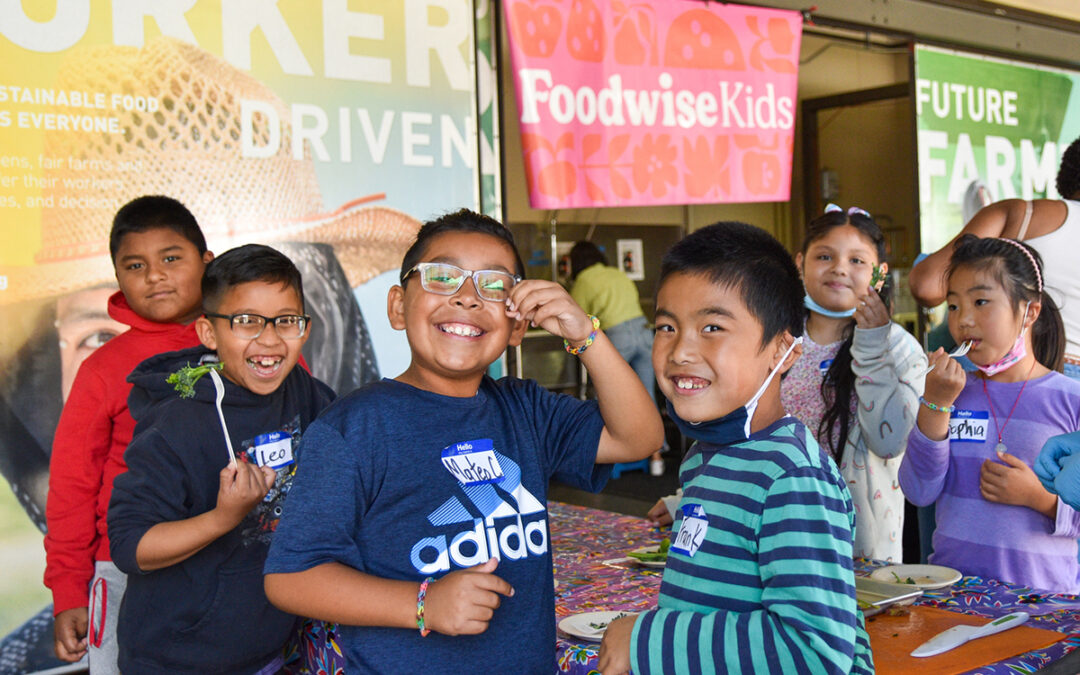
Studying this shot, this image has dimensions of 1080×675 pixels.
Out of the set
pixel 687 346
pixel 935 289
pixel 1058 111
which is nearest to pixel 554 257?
pixel 1058 111

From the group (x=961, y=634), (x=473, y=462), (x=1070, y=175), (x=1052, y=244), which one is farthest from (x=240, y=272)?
(x=1070, y=175)

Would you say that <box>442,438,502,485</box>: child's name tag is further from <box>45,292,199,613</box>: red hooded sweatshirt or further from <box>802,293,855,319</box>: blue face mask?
<box>802,293,855,319</box>: blue face mask

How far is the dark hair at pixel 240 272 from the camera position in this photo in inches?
74.1

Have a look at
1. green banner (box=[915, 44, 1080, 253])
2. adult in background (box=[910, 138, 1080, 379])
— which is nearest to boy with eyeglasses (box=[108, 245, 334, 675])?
adult in background (box=[910, 138, 1080, 379])

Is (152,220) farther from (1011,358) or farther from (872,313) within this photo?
(1011,358)

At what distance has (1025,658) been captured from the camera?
53.4 inches

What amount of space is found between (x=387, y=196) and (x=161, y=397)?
2.16 metres

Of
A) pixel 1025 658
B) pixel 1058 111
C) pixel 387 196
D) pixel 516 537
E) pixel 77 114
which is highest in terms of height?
pixel 1058 111

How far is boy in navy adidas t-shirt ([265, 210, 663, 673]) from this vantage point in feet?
4.04

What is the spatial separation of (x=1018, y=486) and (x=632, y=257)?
21.6ft

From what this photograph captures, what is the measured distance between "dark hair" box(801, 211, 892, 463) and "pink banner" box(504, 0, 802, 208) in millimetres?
1652

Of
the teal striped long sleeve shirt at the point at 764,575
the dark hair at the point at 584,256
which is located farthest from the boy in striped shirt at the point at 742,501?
the dark hair at the point at 584,256

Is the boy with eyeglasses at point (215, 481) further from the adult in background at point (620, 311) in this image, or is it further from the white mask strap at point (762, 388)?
the adult in background at point (620, 311)

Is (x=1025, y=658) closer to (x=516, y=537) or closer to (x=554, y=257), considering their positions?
(x=516, y=537)
